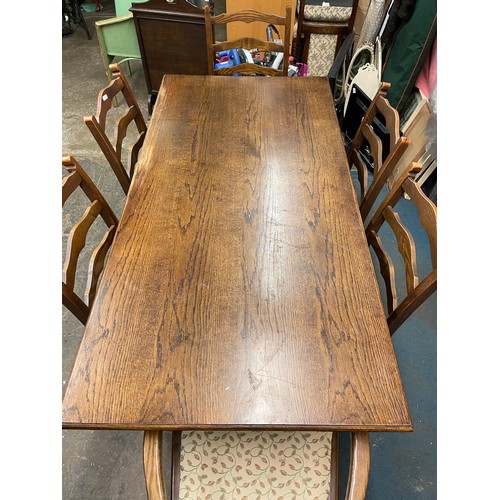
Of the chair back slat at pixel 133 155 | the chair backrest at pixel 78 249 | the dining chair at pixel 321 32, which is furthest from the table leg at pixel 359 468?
the dining chair at pixel 321 32

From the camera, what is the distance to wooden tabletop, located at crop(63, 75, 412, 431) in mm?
813

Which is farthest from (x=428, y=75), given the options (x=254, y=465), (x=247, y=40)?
(x=254, y=465)

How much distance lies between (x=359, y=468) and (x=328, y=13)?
272 centimetres

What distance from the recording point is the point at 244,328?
36.3 inches

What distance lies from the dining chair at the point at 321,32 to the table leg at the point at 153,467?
269cm

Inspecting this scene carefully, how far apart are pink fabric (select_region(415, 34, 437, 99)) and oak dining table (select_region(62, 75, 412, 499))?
118 cm

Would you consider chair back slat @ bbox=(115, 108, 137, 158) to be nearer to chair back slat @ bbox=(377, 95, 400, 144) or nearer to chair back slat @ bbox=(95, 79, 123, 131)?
chair back slat @ bbox=(95, 79, 123, 131)

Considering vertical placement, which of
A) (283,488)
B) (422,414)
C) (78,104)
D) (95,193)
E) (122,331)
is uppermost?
(95,193)

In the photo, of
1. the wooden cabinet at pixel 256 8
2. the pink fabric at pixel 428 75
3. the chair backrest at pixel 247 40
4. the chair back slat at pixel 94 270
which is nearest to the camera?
the chair back slat at pixel 94 270

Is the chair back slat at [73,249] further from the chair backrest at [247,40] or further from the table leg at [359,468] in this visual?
the chair backrest at [247,40]

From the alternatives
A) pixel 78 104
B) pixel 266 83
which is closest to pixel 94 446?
pixel 266 83

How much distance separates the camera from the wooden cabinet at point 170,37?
2369mm

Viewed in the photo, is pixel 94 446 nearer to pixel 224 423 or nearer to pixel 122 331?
pixel 122 331

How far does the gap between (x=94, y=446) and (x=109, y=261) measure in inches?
35.0
